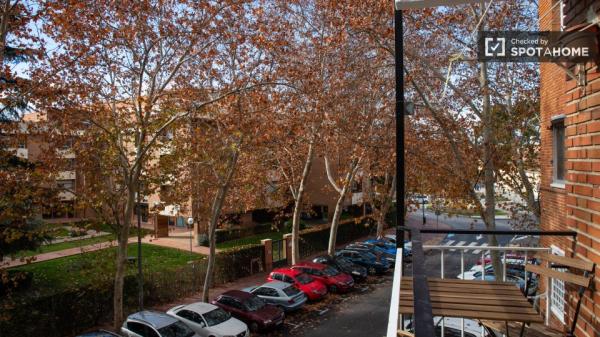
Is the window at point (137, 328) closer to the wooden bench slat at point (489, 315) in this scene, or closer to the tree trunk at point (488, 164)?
the tree trunk at point (488, 164)

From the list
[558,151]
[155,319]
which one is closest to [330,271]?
[155,319]

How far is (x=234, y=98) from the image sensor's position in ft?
56.7

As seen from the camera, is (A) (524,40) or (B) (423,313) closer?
(B) (423,313)

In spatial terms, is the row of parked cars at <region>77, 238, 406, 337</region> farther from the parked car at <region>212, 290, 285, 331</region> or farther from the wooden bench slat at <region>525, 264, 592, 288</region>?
the wooden bench slat at <region>525, 264, 592, 288</region>

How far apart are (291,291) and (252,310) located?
105 inches

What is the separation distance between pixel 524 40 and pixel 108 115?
14.3m

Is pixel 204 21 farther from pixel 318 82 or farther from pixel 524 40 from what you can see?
pixel 524 40

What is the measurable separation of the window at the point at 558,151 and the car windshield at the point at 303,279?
41.8 ft

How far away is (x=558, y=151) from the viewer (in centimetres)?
1120

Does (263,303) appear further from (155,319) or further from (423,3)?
(423,3)

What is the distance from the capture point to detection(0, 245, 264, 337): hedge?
15.3 metres

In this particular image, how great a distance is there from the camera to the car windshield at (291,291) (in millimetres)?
18953

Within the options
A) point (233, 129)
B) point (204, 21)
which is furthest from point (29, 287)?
point (204, 21)

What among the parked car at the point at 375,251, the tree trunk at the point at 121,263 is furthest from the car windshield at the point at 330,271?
the tree trunk at the point at 121,263
